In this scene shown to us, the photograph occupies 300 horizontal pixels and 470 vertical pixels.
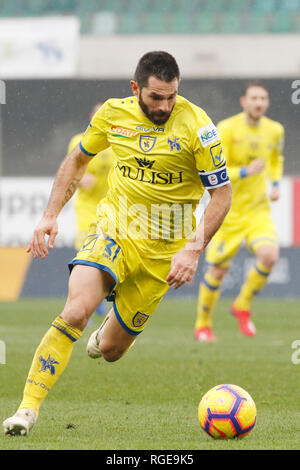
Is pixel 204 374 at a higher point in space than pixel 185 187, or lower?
lower

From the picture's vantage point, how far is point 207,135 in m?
4.86

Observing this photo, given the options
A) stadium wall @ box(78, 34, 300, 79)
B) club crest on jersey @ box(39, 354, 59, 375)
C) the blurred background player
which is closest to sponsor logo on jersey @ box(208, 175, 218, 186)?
club crest on jersey @ box(39, 354, 59, 375)

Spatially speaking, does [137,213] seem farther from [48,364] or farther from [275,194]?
[275,194]

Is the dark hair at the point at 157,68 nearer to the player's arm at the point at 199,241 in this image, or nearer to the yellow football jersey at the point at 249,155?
the player's arm at the point at 199,241

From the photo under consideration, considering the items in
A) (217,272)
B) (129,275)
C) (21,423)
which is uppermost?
(129,275)

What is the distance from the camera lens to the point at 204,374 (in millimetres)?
7184

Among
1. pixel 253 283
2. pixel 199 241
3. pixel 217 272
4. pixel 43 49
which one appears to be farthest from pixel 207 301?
pixel 43 49

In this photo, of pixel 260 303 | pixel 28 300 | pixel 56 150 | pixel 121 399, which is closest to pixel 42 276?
pixel 28 300

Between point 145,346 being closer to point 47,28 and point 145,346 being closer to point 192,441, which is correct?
point 192,441

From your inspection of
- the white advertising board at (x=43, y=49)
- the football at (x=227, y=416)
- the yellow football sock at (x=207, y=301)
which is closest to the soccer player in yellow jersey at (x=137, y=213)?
the football at (x=227, y=416)

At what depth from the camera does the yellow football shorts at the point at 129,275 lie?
5.03 m

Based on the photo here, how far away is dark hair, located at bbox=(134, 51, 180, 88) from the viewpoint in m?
4.74

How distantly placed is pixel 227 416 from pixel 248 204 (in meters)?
5.64
